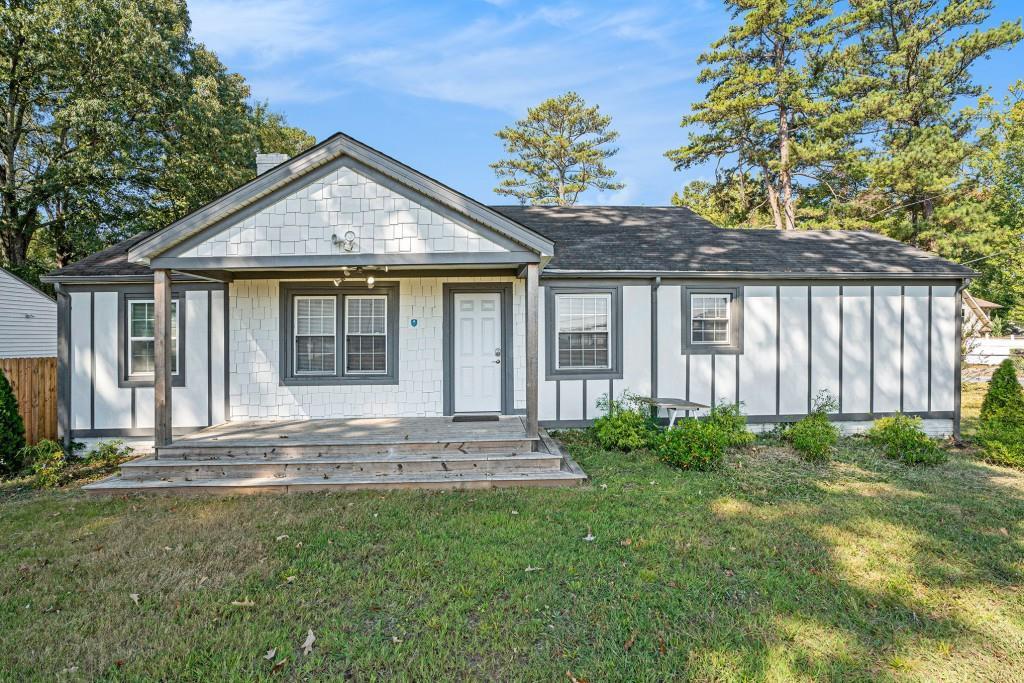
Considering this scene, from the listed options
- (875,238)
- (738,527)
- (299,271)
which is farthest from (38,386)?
(875,238)

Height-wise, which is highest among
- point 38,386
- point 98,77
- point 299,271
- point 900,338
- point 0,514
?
point 98,77

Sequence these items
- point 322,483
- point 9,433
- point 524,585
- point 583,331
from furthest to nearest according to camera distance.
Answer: point 583,331 < point 9,433 < point 322,483 < point 524,585

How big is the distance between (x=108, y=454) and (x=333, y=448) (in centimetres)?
425

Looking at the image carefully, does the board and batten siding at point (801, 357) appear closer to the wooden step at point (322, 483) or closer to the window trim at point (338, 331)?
the wooden step at point (322, 483)

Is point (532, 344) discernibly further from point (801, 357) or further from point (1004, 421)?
point (1004, 421)

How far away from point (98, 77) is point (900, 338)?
23.9 meters

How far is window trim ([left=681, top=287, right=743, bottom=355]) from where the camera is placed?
889cm

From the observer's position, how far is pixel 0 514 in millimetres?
5594

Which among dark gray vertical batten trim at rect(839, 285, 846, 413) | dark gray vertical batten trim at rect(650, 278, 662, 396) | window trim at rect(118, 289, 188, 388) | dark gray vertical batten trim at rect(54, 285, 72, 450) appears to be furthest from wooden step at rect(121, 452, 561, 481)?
dark gray vertical batten trim at rect(839, 285, 846, 413)

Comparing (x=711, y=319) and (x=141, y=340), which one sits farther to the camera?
(x=711, y=319)

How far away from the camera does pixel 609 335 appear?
348 inches

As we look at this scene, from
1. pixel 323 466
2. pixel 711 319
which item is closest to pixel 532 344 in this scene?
pixel 323 466

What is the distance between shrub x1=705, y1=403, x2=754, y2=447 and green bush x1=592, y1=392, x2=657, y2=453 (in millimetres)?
1006

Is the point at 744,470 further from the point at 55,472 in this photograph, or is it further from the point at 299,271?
the point at 55,472
